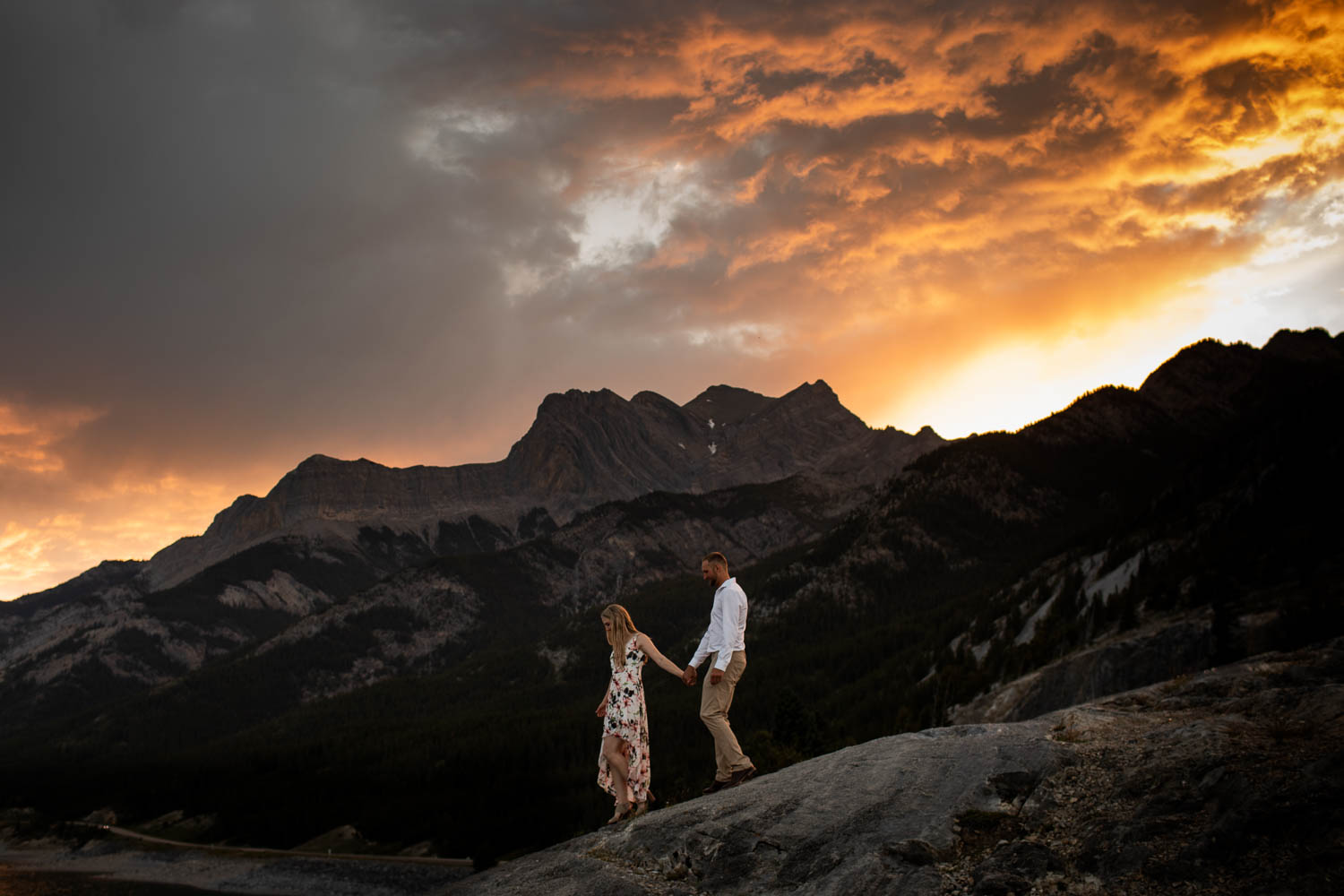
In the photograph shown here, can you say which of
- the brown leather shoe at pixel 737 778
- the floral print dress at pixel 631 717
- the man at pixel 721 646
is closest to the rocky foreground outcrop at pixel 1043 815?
the brown leather shoe at pixel 737 778

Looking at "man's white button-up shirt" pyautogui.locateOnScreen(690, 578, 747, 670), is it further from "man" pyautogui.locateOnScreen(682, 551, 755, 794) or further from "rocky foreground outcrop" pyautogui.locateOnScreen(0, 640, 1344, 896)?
"rocky foreground outcrop" pyautogui.locateOnScreen(0, 640, 1344, 896)

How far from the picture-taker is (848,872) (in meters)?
12.5

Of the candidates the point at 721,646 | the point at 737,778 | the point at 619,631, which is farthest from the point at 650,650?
the point at 737,778

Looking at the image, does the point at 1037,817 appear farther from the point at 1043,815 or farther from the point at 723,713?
the point at 723,713

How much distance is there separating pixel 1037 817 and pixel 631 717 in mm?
8110

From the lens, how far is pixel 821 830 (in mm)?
13797

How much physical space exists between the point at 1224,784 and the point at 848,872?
5466mm

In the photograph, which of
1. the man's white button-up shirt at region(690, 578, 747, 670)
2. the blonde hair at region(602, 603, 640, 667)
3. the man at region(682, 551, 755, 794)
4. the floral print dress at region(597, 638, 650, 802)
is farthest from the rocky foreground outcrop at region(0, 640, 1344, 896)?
the blonde hair at region(602, 603, 640, 667)

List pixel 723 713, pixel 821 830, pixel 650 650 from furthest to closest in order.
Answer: pixel 650 650
pixel 723 713
pixel 821 830

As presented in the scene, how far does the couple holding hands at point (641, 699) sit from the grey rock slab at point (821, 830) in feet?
3.08

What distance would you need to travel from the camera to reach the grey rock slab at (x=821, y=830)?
12797 millimetres

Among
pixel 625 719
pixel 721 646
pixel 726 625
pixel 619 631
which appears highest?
pixel 619 631

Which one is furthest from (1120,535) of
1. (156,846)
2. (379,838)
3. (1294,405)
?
(156,846)

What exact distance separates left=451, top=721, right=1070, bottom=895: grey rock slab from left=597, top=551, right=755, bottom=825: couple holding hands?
94cm
